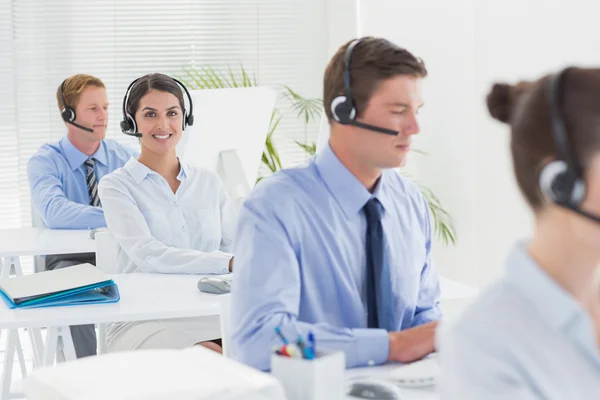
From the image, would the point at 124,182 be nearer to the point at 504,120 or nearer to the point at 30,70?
the point at 504,120

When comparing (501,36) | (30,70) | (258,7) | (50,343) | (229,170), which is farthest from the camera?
(258,7)

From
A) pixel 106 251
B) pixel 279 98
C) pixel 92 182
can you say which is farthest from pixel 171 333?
pixel 279 98

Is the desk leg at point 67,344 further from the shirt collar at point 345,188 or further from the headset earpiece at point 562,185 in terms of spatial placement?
the headset earpiece at point 562,185

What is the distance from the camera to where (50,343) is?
8.32 ft

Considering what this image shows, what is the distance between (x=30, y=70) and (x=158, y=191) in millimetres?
2687

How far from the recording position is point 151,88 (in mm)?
3105

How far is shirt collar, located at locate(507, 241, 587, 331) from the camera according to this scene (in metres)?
0.96

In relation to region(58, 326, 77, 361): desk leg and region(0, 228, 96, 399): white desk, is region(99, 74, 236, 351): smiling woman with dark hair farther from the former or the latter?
region(0, 228, 96, 399): white desk

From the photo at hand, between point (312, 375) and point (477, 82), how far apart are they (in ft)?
9.18

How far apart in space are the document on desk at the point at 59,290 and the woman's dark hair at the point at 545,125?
1546 millimetres

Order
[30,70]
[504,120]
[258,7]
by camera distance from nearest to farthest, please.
→ [504,120]
[30,70]
[258,7]

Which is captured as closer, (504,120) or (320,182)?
(504,120)

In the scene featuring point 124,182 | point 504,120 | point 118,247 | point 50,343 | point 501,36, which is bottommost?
point 50,343

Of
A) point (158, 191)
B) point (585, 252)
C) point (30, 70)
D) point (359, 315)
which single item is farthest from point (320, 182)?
point (30, 70)
